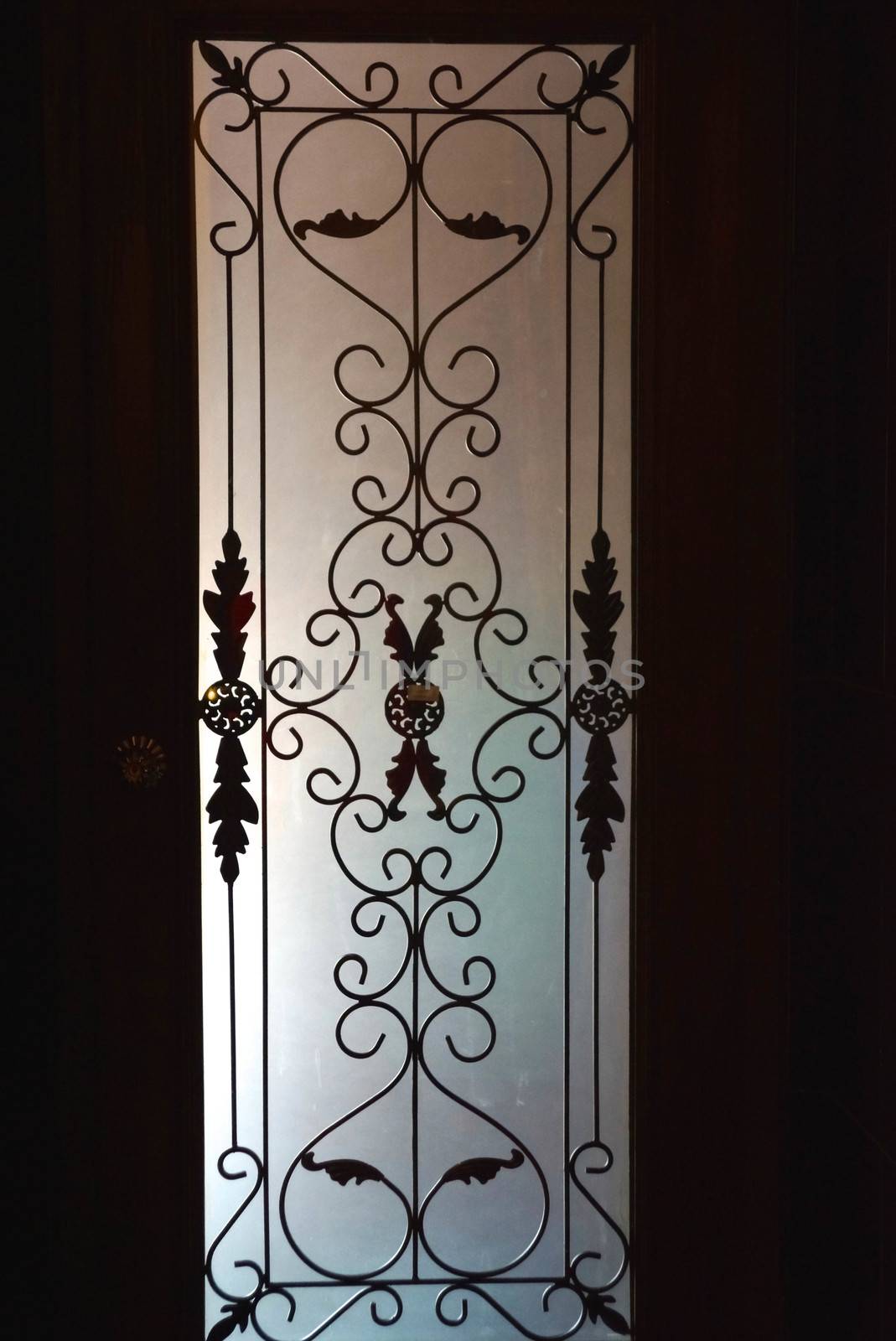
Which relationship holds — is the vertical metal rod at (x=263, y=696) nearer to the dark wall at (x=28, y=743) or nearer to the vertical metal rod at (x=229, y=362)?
the vertical metal rod at (x=229, y=362)

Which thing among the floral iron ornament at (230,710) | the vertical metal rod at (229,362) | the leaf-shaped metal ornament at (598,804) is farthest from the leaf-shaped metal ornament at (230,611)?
the leaf-shaped metal ornament at (598,804)

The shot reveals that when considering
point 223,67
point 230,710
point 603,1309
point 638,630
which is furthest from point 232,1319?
point 223,67

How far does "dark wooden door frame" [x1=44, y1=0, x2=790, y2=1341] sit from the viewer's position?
1.46 meters

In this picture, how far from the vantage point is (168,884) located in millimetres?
1502

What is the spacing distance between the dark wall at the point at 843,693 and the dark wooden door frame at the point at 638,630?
0.11ft

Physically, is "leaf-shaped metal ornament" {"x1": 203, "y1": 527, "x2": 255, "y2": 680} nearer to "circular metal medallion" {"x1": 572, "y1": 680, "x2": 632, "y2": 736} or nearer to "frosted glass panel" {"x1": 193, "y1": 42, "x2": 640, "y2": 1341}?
"frosted glass panel" {"x1": 193, "y1": 42, "x2": 640, "y2": 1341}

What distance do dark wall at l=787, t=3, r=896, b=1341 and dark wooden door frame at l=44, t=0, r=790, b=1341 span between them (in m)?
0.03

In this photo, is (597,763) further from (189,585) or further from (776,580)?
(189,585)

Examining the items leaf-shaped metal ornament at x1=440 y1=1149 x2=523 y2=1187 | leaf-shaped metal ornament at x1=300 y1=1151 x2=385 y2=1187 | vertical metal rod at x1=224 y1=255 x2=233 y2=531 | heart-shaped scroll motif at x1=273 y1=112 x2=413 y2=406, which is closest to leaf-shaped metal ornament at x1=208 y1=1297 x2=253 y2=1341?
leaf-shaped metal ornament at x1=300 y1=1151 x2=385 y2=1187

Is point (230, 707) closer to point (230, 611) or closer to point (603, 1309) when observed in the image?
point (230, 611)

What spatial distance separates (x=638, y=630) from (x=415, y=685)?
305 mm

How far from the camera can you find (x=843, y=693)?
1.48 metres

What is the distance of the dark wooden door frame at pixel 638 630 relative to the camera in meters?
1.46

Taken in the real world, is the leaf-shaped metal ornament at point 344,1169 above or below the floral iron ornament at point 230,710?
below
